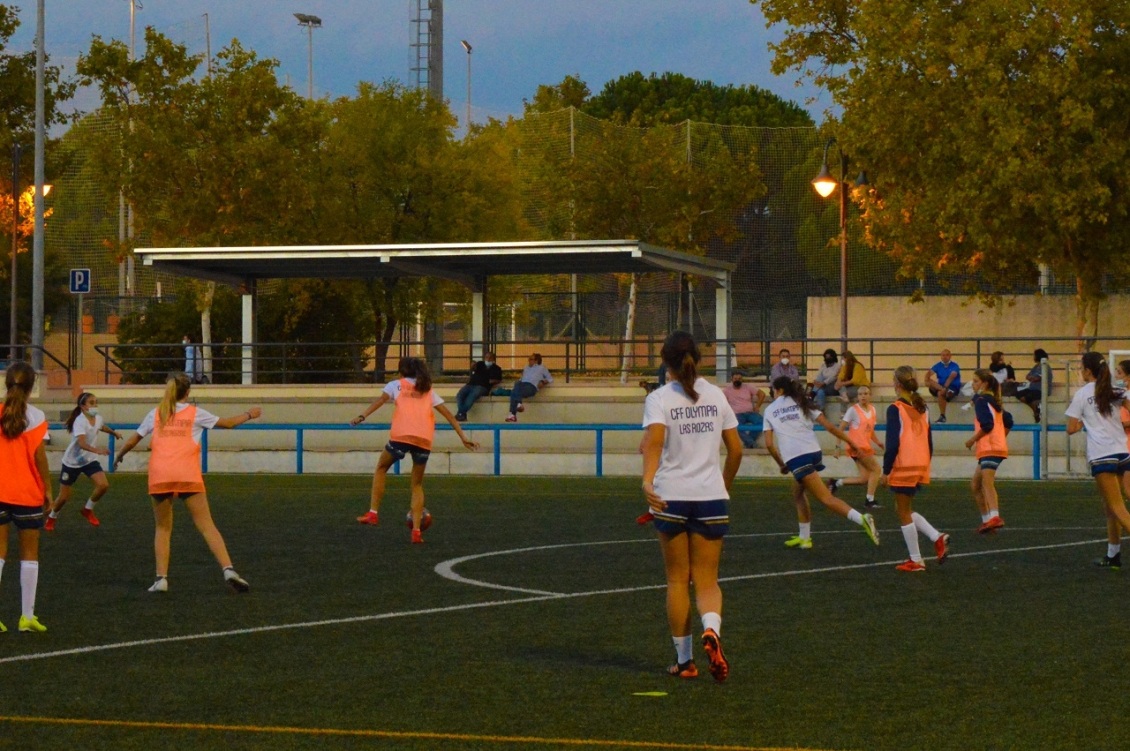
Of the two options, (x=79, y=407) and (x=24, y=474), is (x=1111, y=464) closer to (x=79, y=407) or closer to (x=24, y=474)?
(x=24, y=474)

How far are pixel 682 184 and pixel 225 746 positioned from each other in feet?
151

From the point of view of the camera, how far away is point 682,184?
52594mm

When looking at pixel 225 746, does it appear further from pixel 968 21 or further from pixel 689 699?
pixel 968 21

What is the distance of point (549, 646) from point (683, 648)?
143 centimetres

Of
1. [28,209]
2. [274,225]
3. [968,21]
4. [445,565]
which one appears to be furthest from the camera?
[28,209]

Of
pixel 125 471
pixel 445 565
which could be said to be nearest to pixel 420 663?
pixel 445 565

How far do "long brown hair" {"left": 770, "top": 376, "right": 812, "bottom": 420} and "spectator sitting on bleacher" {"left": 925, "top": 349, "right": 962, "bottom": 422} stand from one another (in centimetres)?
1575

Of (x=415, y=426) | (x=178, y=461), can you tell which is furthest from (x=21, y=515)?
(x=415, y=426)

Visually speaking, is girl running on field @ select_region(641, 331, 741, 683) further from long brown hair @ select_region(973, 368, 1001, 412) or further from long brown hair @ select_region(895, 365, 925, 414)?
→ long brown hair @ select_region(973, 368, 1001, 412)

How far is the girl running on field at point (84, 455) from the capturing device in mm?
19078

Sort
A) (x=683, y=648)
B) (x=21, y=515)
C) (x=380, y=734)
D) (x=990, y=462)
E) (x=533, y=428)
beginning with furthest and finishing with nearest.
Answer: (x=533, y=428) < (x=990, y=462) < (x=21, y=515) < (x=683, y=648) < (x=380, y=734)

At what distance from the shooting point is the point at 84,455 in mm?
20047

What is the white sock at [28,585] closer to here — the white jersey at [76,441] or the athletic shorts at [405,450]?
the athletic shorts at [405,450]

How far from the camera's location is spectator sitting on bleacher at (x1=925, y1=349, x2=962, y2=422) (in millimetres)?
30672
